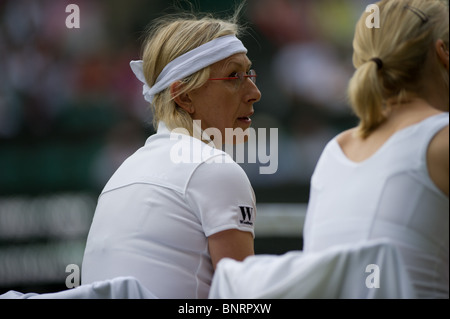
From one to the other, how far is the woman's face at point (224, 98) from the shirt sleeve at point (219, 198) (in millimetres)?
469

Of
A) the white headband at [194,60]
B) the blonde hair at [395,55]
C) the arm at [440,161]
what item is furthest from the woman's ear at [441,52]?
the white headband at [194,60]

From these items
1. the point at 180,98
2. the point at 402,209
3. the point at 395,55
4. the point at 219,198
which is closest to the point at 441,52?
the point at 395,55

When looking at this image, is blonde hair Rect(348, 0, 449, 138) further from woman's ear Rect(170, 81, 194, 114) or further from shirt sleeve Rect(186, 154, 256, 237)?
woman's ear Rect(170, 81, 194, 114)

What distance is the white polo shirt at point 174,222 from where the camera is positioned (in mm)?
2275

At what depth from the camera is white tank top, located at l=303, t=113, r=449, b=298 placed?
1.76m

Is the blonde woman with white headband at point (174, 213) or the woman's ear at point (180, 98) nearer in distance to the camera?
the blonde woman with white headband at point (174, 213)

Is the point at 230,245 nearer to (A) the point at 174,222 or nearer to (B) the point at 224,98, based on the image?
(A) the point at 174,222

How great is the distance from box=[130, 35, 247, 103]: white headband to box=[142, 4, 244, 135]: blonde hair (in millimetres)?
19

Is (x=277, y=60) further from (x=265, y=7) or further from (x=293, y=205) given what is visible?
(x=293, y=205)

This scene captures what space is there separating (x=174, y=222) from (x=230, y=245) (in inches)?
7.8

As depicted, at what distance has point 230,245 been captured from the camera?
89.1 inches

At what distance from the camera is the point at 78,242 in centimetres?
575

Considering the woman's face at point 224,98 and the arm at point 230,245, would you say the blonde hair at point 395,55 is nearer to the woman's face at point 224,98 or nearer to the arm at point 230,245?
the arm at point 230,245

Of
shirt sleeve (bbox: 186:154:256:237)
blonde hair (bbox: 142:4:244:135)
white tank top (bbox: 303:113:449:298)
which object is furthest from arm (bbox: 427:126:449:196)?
blonde hair (bbox: 142:4:244:135)
